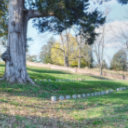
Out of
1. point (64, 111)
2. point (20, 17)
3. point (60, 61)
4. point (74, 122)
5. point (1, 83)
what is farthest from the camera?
point (60, 61)

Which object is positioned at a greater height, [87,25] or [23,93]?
[87,25]

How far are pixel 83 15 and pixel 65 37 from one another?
2791 centimetres

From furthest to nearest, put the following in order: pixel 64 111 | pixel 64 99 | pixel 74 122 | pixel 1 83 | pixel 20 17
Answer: pixel 20 17 → pixel 1 83 → pixel 64 99 → pixel 64 111 → pixel 74 122

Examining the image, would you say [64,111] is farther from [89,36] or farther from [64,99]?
[89,36]

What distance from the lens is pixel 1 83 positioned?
9.52m

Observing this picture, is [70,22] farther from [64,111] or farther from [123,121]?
[123,121]

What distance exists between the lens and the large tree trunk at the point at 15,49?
10.1 meters

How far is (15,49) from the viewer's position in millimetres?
10203

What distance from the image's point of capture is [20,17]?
10320mm

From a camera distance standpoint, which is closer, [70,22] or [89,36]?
[70,22]

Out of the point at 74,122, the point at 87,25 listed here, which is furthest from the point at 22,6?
the point at 74,122

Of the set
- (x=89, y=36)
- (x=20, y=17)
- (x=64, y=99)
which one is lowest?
(x=64, y=99)

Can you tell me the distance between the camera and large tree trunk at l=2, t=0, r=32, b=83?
398 inches

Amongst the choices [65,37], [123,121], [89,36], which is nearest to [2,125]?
[123,121]
